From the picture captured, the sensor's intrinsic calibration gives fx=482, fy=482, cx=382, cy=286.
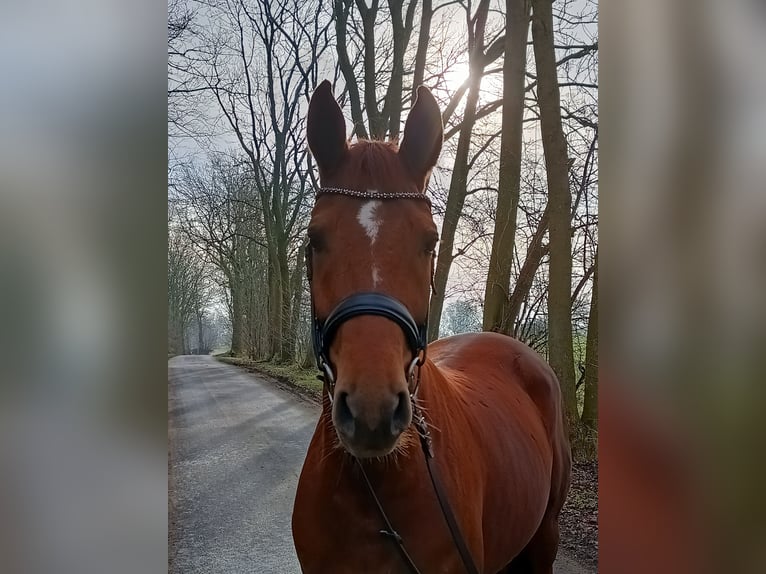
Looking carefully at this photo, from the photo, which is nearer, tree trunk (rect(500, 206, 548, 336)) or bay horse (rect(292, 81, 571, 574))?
bay horse (rect(292, 81, 571, 574))

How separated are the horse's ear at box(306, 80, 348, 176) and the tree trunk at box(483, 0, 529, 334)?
4.16ft

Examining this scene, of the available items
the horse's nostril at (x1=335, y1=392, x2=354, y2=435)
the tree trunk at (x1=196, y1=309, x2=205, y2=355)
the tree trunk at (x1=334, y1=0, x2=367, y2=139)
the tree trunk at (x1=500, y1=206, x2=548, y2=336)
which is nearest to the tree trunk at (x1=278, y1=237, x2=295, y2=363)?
the tree trunk at (x1=196, y1=309, x2=205, y2=355)

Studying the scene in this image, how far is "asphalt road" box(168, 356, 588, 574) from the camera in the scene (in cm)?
173

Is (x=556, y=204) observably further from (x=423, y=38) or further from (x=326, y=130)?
(x=326, y=130)

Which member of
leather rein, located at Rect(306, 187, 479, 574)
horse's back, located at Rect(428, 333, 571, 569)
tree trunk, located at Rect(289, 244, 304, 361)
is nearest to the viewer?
leather rein, located at Rect(306, 187, 479, 574)

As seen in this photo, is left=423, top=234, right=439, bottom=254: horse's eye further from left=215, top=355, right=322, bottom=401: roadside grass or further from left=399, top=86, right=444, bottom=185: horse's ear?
left=215, top=355, right=322, bottom=401: roadside grass

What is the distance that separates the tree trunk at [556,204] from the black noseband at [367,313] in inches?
52.1

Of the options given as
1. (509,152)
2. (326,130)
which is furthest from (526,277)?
(326,130)

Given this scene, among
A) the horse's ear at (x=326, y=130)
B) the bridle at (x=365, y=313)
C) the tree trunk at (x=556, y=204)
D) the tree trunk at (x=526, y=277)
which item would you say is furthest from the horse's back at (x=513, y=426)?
the horse's ear at (x=326, y=130)

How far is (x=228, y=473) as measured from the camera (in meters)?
1.91

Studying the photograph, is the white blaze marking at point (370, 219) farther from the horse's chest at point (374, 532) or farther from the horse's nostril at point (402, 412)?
the horse's chest at point (374, 532)
